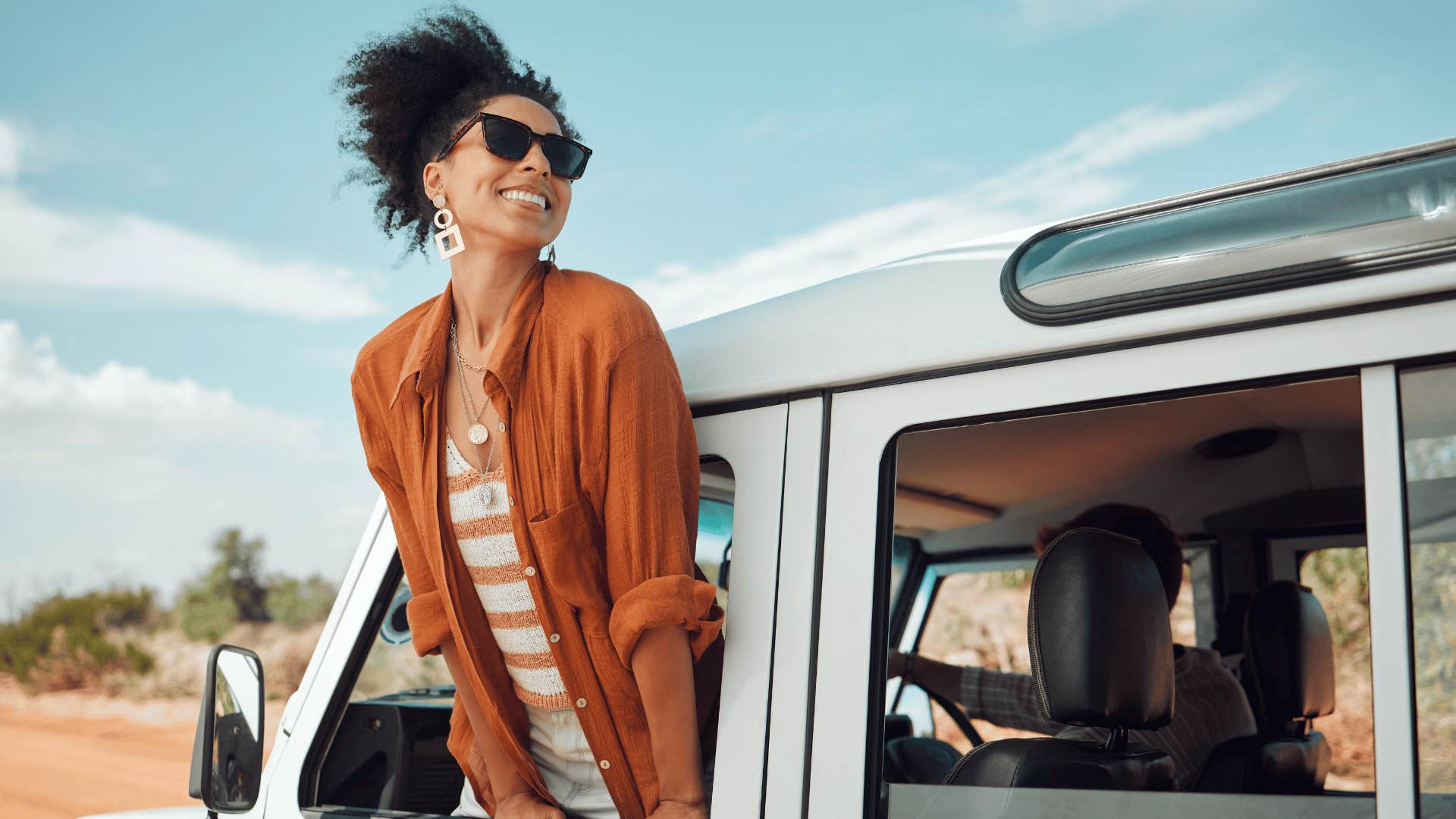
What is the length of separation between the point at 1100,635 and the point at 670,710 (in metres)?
0.65

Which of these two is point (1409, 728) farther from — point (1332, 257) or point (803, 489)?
point (803, 489)

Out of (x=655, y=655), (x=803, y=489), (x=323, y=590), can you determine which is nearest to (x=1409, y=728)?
(x=803, y=489)

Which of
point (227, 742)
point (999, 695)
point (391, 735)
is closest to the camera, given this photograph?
point (227, 742)

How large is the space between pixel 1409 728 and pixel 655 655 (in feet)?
3.24

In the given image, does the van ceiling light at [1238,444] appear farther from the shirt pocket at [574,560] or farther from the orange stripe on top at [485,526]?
the orange stripe on top at [485,526]

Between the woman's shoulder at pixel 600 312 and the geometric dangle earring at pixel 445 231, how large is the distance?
173 millimetres

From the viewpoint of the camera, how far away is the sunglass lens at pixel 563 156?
1947 mm

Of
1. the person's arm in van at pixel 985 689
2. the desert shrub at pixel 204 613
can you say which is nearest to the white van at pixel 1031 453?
the person's arm in van at pixel 985 689

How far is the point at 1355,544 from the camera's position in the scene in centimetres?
290

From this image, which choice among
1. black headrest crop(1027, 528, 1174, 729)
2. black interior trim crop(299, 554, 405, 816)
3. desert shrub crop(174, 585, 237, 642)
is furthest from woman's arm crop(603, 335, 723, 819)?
desert shrub crop(174, 585, 237, 642)

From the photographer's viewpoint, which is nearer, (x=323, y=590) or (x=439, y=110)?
(x=439, y=110)

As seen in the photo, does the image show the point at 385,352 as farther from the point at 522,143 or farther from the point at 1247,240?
the point at 1247,240

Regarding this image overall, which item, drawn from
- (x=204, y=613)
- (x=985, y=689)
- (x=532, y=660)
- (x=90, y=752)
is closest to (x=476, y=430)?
(x=532, y=660)

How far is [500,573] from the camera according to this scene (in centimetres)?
190
